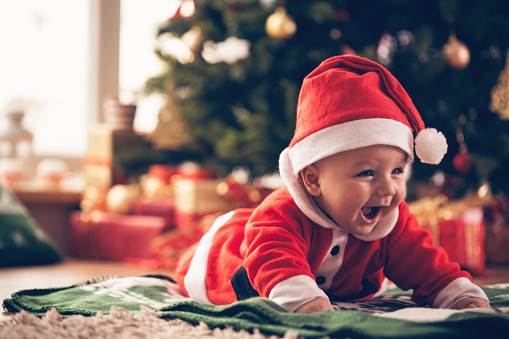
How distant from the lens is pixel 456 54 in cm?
179

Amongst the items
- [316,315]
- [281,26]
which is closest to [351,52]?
[281,26]

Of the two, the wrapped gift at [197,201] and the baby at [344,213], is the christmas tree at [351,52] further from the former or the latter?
the baby at [344,213]

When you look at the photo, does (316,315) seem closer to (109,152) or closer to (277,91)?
(277,91)

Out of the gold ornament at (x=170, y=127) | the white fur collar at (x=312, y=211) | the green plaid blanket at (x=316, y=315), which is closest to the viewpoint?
the green plaid blanket at (x=316, y=315)

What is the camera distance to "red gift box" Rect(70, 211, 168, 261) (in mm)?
1975

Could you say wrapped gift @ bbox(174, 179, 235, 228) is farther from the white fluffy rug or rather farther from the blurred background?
the white fluffy rug

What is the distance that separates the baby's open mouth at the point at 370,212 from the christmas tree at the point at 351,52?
89cm

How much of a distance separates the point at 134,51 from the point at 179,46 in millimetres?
331

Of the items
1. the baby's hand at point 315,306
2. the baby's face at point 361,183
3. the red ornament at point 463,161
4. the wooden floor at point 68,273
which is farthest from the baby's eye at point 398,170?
the red ornament at point 463,161

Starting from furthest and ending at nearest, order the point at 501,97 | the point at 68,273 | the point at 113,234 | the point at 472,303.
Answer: the point at 113,234 → the point at 501,97 → the point at 68,273 → the point at 472,303

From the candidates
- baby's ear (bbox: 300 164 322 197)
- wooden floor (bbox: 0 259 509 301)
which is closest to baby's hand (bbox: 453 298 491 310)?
baby's ear (bbox: 300 164 322 197)

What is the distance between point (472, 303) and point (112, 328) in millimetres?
517

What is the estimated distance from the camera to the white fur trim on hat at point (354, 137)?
832mm

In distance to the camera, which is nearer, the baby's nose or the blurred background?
the baby's nose
